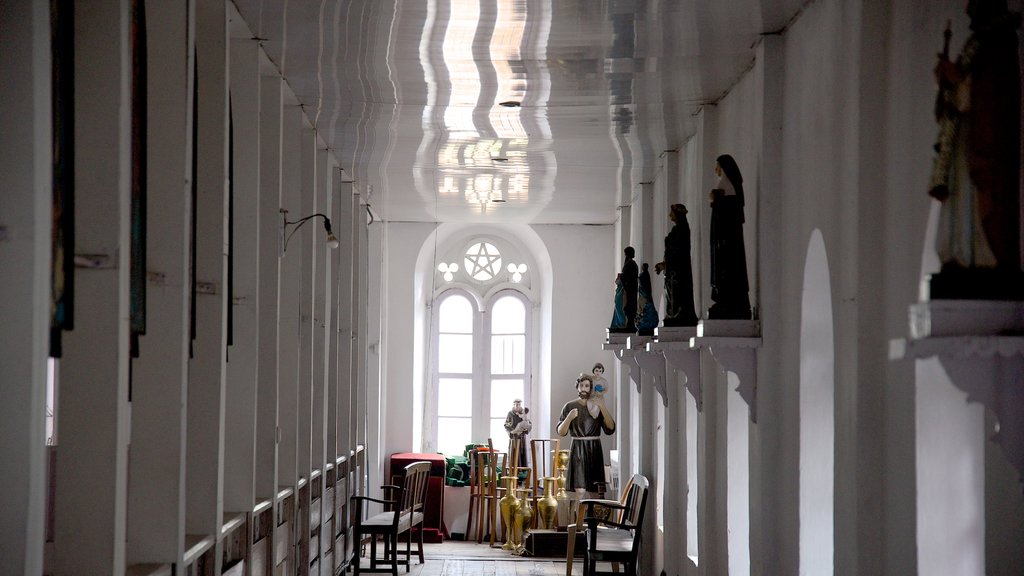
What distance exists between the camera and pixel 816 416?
5145 mm

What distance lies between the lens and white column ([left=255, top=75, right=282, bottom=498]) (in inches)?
258

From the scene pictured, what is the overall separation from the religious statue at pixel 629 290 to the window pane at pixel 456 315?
5.49m

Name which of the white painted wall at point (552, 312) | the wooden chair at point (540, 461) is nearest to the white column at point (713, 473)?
the wooden chair at point (540, 461)

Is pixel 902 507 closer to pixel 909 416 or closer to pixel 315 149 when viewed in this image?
pixel 909 416

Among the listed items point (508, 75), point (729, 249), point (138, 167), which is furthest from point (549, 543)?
point (138, 167)

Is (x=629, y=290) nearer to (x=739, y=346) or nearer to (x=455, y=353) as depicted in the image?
(x=739, y=346)

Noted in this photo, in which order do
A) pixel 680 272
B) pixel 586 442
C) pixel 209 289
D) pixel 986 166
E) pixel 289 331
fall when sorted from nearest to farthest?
pixel 986 166 < pixel 209 289 < pixel 680 272 < pixel 289 331 < pixel 586 442

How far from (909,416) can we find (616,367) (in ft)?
33.2

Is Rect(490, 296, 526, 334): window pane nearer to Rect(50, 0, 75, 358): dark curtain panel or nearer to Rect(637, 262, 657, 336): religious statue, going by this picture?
Rect(637, 262, 657, 336): religious statue

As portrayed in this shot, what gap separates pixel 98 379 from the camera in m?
3.76

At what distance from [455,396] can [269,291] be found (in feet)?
28.4

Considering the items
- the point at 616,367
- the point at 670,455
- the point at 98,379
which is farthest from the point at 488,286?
the point at 98,379

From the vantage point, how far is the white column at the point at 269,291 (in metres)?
6.55

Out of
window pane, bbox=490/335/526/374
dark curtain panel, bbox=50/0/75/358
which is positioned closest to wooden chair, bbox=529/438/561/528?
window pane, bbox=490/335/526/374
